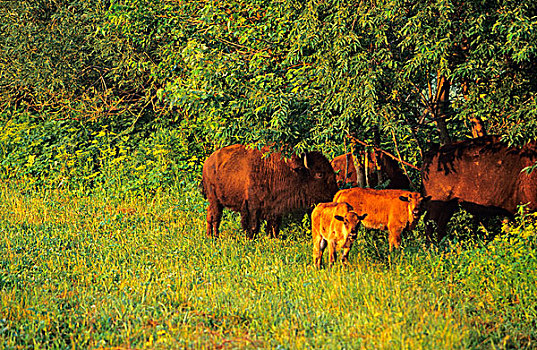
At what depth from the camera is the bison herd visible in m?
8.53

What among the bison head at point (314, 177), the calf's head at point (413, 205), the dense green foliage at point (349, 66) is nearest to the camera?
the dense green foliage at point (349, 66)

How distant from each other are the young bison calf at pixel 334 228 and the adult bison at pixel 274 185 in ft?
6.72

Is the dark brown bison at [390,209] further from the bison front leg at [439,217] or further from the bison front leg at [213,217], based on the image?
the bison front leg at [213,217]

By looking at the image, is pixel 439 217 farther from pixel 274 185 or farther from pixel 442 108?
pixel 274 185

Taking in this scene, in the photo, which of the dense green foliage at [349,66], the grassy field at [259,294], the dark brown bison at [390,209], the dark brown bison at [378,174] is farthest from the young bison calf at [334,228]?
the dark brown bison at [378,174]

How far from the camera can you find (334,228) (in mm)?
7863

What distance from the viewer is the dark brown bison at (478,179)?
29.8 feet

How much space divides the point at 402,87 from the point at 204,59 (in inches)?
107

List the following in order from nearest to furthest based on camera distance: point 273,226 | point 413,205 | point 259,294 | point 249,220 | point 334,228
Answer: point 259,294 < point 334,228 < point 413,205 < point 273,226 < point 249,220

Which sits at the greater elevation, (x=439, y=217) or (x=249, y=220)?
(x=439, y=217)

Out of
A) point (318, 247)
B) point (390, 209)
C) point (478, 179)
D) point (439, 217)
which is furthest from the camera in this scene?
point (439, 217)

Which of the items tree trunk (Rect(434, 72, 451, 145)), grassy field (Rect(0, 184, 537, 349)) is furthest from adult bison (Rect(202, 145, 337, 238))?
tree trunk (Rect(434, 72, 451, 145))

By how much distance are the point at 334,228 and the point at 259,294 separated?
1299 millimetres

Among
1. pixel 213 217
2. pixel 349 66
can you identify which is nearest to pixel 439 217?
pixel 349 66
